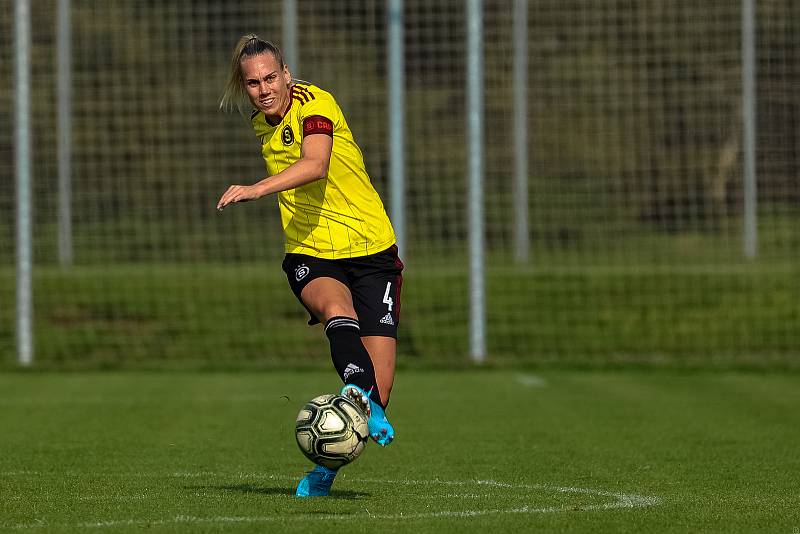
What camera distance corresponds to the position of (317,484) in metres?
6.35

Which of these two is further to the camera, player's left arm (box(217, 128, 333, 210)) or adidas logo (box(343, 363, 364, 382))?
adidas logo (box(343, 363, 364, 382))

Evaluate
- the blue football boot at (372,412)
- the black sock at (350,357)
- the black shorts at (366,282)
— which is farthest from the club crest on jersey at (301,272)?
the blue football boot at (372,412)

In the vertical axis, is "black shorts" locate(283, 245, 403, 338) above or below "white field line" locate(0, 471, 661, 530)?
above

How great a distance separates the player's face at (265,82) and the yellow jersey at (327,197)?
0.33 feet

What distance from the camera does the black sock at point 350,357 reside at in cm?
611

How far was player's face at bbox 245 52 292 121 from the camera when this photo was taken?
20.9 ft

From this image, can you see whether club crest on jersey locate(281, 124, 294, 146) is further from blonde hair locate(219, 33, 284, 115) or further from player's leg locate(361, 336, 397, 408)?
player's leg locate(361, 336, 397, 408)

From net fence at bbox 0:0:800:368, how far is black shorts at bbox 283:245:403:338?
8.98 meters

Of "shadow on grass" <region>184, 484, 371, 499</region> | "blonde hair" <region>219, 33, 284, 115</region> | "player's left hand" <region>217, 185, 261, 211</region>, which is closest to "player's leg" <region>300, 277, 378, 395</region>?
"shadow on grass" <region>184, 484, 371, 499</region>

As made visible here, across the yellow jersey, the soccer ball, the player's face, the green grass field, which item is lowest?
the green grass field

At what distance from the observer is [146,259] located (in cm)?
1650

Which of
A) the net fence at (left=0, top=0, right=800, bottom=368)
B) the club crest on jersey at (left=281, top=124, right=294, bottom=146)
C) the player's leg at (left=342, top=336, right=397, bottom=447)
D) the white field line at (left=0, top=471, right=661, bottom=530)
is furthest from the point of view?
the net fence at (left=0, top=0, right=800, bottom=368)

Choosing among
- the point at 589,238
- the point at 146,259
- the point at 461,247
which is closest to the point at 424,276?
the point at 461,247

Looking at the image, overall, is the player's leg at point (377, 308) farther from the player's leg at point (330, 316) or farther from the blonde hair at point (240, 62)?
the blonde hair at point (240, 62)
